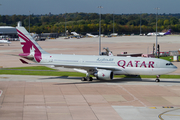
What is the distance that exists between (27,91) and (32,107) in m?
7.70

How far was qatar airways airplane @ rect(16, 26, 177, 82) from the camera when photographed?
40.8m

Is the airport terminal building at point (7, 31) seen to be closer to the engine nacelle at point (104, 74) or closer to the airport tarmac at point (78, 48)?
the airport tarmac at point (78, 48)

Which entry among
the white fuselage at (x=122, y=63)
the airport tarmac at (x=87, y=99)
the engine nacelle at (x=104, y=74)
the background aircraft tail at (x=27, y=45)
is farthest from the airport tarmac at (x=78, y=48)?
the engine nacelle at (x=104, y=74)

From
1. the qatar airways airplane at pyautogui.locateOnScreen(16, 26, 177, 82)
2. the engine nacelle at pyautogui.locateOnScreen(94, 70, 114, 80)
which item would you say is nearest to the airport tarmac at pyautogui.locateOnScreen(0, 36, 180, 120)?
the engine nacelle at pyautogui.locateOnScreen(94, 70, 114, 80)

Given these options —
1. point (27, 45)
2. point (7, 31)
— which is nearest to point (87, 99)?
point (27, 45)

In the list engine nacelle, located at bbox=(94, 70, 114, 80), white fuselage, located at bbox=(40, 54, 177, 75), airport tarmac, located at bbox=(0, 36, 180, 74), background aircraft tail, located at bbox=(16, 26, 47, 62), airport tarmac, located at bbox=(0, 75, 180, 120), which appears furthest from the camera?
airport tarmac, located at bbox=(0, 36, 180, 74)

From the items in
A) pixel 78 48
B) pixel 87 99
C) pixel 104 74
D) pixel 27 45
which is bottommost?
pixel 87 99

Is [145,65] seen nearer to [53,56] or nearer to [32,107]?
[53,56]

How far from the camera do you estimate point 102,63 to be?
42812 mm

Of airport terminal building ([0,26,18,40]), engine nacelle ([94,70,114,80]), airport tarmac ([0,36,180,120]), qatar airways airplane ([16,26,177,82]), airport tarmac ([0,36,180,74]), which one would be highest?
airport terminal building ([0,26,18,40])

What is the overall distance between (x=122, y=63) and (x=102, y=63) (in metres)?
3.12

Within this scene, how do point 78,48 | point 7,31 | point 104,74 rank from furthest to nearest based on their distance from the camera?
point 7,31
point 78,48
point 104,74

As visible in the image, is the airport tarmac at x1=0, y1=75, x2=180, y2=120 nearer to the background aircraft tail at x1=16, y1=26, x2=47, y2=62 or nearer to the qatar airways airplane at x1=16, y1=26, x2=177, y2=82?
the qatar airways airplane at x1=16, y1=26, x2=177, y2=82

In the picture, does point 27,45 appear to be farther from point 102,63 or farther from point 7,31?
point 7,31
